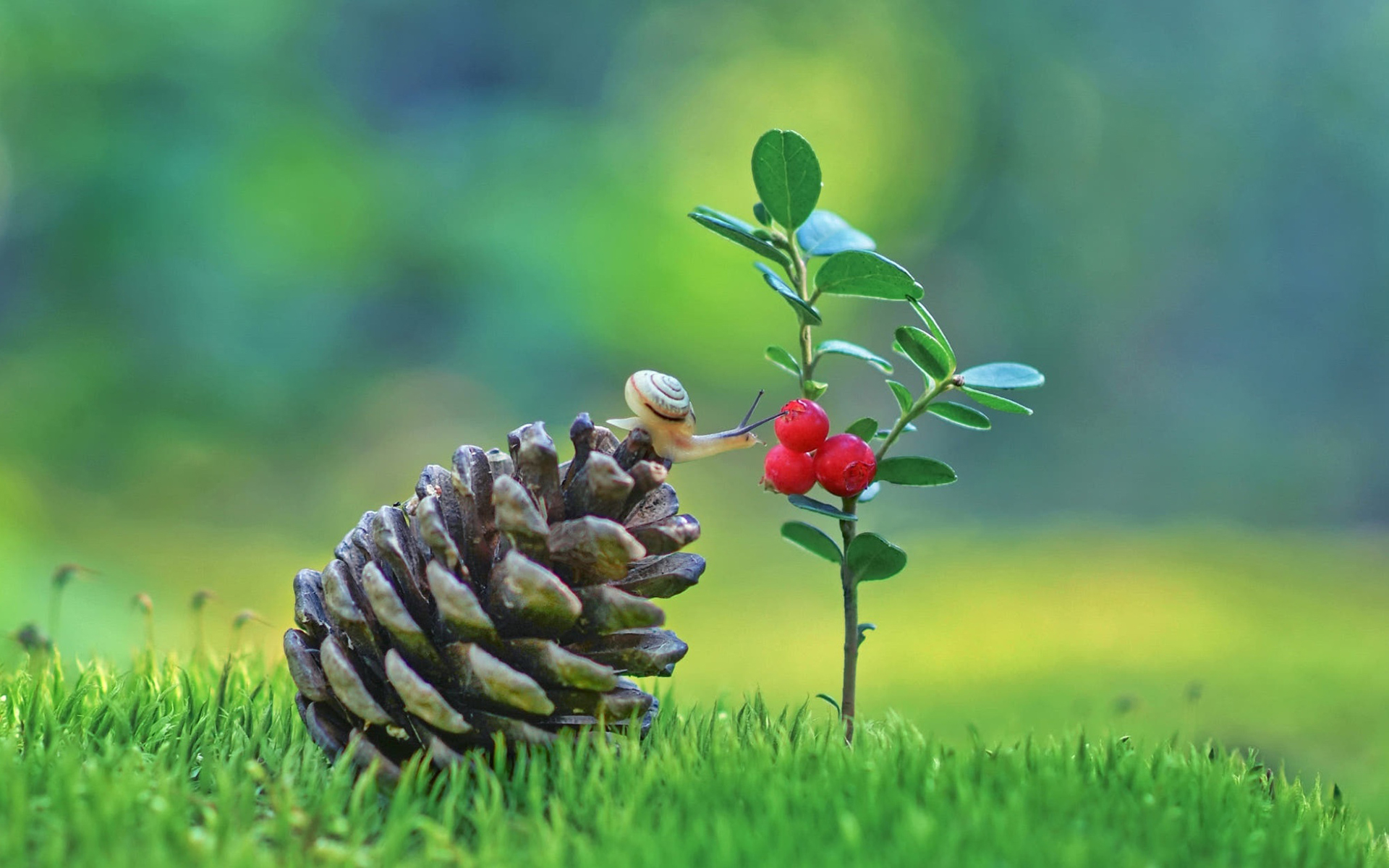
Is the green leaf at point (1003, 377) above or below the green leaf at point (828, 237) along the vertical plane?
below

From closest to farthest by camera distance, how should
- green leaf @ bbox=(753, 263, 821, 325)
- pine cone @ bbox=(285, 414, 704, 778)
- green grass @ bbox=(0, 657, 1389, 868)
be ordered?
green grass @ bbox=(0, 657, 1389, 868), pine cone @ bbox=(285, 414, 704, 778), green leaf @ bbox=(753, 263, 821, 325)

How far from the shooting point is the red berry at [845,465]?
1.07 meters

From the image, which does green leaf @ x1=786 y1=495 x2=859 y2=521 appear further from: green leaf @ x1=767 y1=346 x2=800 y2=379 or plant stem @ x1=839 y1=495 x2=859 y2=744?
green leaf @ x1=767 y1=346 x2=800 y2=379

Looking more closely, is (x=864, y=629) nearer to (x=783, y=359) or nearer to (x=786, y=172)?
(x=783, y=359)

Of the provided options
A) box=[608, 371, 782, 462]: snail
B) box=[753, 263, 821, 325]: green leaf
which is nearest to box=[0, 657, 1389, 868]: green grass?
box=[608, 371, 782, 462]: snail

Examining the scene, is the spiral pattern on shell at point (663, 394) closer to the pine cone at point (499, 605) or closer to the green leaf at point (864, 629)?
the pine cone at point (499, 605)

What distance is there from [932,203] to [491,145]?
1.93m

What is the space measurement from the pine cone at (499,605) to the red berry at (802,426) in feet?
0.41

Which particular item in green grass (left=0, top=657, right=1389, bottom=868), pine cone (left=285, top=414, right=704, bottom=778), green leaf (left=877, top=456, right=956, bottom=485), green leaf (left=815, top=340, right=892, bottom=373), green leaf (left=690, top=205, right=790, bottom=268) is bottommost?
green grass (left=0, top=657, right=1389, bottom=868)

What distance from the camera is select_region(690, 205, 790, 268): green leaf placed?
1.07m

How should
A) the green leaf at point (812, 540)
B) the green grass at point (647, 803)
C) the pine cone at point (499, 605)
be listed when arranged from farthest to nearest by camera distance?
the green leaf at point (812, 540), the pine cone at point (499, 605), the green grass at point (647, 803)

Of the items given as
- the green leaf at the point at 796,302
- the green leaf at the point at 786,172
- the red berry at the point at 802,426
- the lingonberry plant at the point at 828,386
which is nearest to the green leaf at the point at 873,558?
the lingonberry plant at the point at 828,386

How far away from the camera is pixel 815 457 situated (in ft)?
3.59

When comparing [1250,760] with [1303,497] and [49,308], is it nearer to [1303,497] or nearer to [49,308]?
[1303,497]
